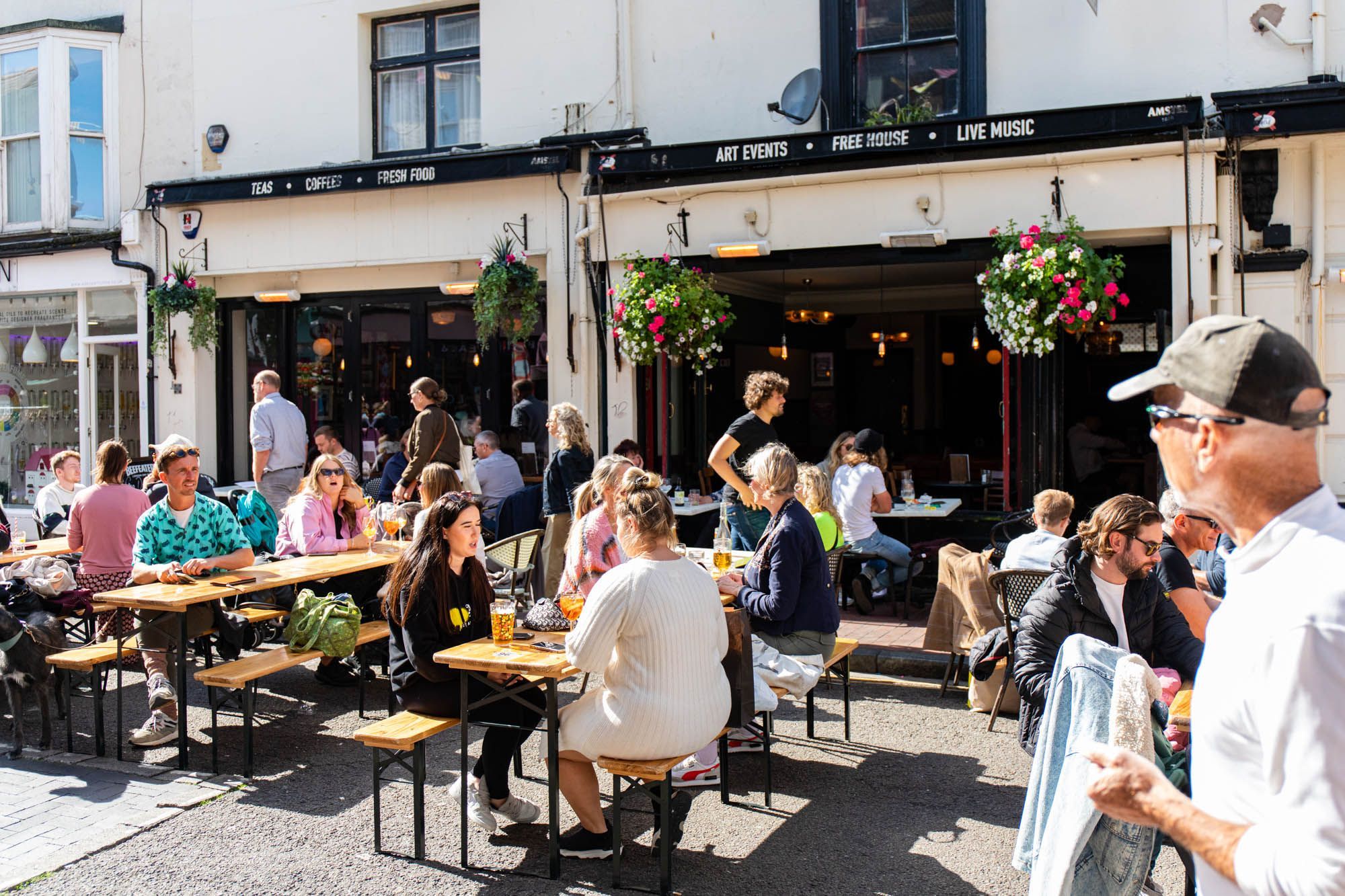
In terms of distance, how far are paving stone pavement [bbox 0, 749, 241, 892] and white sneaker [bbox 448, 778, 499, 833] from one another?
1.37 m

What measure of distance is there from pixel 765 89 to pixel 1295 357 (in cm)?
952

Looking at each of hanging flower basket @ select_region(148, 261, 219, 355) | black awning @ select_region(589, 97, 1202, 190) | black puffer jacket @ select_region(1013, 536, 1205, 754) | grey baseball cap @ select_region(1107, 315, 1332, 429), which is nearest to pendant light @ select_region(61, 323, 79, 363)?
hanging flower basket @ select_region(148, 261, 219, 355)

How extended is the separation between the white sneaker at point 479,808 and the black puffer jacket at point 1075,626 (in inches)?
88.9

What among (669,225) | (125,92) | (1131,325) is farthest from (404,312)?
(1131,325)

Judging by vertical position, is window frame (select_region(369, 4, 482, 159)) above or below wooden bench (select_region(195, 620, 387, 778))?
above

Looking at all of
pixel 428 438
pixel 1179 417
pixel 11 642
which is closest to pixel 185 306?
pixel 428 438

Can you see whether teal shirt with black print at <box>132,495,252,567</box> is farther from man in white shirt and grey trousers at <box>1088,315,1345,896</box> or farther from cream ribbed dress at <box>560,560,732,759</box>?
man in white shirt and grey trousers at <box>1088,315,1345,896</box>

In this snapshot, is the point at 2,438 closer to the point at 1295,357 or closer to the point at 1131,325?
the point at 1131,325

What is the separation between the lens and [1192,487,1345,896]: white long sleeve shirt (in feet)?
5.32

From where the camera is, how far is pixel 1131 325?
1182 cm

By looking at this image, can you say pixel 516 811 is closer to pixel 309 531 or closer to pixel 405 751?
pixel 405 751

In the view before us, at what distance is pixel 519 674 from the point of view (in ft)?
15.5

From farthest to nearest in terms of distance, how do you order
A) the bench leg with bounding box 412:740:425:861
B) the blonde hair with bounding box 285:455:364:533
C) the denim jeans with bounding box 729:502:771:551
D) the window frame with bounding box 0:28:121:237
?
the window frame with bounding box 0:28:121:237
the denim jeans with bounding box 729:502:771:551
the blonde hair with bounding box 285:455:364:533
the bench leg with bounding box 412:740:425:861

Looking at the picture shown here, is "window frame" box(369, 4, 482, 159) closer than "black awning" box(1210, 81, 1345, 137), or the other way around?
"black awning" box(1210, 81, 1345, 137)
